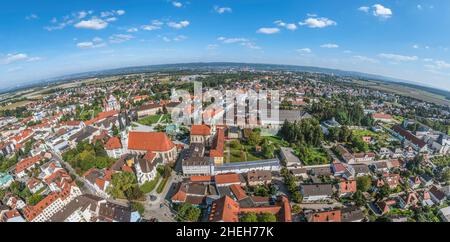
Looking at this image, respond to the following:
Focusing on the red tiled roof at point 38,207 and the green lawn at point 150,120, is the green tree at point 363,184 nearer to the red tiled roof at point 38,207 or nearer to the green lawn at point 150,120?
the red tiled roof at point 38,207

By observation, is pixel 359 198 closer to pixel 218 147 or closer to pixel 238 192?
pixel 238 192

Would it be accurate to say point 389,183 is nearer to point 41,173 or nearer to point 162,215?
point 162,215

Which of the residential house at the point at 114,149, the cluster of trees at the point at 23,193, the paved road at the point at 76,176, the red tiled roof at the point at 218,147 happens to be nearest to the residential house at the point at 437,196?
the red tiled roof at the point at 218,147

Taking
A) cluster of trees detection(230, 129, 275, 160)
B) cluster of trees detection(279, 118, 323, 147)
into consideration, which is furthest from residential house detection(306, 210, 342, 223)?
cluster of trees detection(279, 118, 323, 147)

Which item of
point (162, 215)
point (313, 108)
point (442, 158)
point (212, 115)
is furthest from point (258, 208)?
point (313, 108)

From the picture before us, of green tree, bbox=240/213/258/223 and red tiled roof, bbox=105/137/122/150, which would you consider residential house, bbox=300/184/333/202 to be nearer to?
green tree, bbox=240/213/258/223
